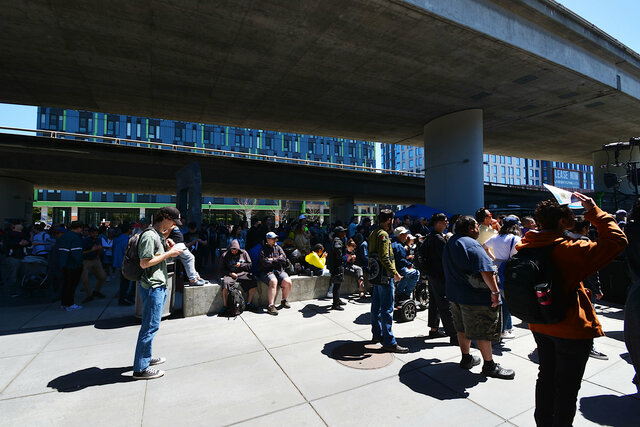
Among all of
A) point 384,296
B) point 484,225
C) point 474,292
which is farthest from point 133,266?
point 484,225

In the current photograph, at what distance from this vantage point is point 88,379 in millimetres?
3764

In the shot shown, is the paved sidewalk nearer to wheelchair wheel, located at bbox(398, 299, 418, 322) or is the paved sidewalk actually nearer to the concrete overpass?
wheelchair wheel, located at bbox(398, 299, 418, 322)

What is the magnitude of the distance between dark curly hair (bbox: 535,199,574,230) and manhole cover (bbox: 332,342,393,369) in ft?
8.93

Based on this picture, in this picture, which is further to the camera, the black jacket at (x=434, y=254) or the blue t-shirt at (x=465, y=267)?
the black jacket at (x=434, y=254)

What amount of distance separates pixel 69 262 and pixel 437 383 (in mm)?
7491

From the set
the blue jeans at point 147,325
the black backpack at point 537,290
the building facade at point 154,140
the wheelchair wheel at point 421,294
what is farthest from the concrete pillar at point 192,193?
the building facade at point 154,140

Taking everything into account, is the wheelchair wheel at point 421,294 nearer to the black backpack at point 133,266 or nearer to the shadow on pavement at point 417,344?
the shadow on pavement at point 417,344

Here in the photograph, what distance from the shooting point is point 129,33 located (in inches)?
402

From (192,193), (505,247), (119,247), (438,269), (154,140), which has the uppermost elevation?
(154,140)

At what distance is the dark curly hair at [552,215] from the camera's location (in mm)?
2432

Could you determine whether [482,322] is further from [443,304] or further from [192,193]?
[192,193]

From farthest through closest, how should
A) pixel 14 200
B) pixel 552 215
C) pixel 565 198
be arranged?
pixel 14 200, pixel 565 198, pixel 552 215

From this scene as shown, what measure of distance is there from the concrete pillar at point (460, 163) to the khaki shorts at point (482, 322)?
1470 centimetres

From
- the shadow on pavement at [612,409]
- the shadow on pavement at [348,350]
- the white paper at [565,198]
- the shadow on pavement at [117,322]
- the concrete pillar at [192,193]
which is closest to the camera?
the white paper at [565,198]
